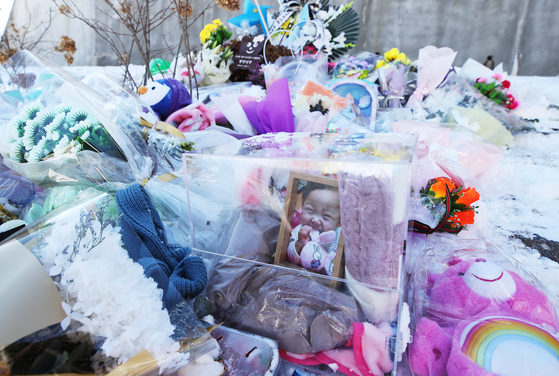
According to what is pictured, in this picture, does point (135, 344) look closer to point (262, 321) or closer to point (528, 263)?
point (262, 321)

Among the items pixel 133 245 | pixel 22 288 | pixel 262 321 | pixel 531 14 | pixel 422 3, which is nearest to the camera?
pixel 22 288

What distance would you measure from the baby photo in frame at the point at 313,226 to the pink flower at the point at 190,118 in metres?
1.06

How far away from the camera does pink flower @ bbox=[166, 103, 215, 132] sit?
171 cm

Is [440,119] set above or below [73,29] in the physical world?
below

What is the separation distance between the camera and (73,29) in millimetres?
6543

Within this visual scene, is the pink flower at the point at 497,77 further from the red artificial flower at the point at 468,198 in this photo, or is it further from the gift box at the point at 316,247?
the gift box at the point at 316,247

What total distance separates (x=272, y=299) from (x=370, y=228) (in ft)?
1.05

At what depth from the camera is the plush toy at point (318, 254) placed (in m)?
0.82

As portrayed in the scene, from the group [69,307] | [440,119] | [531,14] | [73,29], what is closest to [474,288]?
[69,307]

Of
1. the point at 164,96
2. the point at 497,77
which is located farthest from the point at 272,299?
the point at 497,77

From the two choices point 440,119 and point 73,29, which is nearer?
point 440,119

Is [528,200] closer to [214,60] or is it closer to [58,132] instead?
[58,132]

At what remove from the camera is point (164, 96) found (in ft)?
6.07

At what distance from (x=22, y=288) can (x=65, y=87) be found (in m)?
0.85
